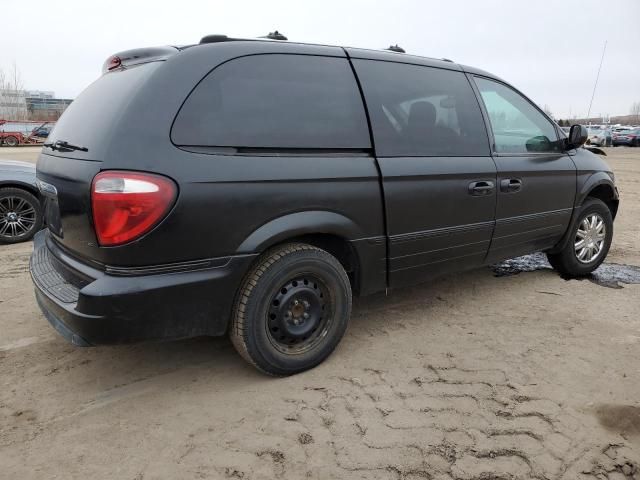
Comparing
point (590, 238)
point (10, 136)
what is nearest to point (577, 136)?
point (590, 238)

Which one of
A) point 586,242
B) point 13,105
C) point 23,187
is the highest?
point 13,105

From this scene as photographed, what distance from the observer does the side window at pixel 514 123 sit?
3641 mm

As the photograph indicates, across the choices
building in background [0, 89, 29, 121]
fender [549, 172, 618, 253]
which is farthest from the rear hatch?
building in background [0, 89, 29, 121]

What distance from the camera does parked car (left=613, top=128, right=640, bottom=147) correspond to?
3300cm

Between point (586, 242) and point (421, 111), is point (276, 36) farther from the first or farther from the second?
point (586, 242)

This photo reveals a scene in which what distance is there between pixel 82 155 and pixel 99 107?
34 centimetres

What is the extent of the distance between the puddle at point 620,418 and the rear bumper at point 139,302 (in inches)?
75.9

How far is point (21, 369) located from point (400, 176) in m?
2.52

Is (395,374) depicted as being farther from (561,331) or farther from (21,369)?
(21,369)

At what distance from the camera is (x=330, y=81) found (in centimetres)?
280

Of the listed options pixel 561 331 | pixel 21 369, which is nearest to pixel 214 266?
pixel 21 369

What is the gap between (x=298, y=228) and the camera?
2.55m

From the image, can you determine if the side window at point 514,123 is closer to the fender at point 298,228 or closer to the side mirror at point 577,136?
the side mirror at point 577,136

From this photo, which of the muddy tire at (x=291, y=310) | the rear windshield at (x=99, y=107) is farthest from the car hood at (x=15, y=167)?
the muddy tire at (x=291, y=310)
